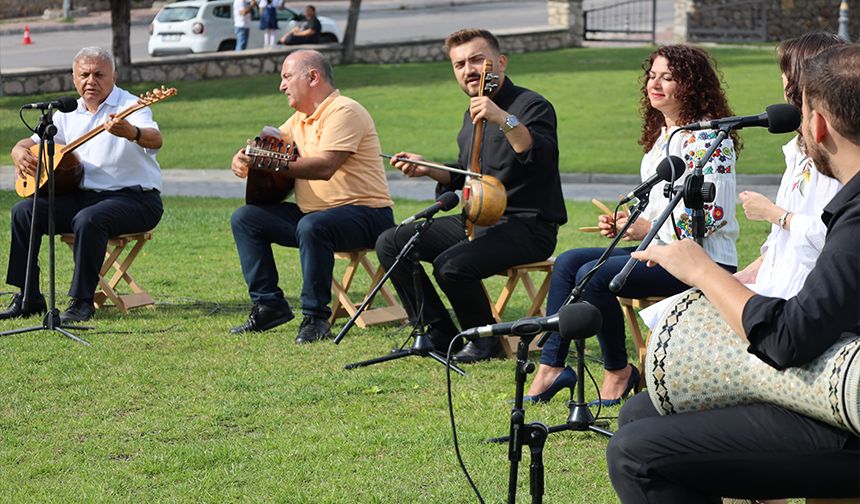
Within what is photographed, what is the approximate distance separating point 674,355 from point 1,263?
7288mm

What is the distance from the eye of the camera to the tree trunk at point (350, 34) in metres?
26.2

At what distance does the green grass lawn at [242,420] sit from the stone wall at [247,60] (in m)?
15.1

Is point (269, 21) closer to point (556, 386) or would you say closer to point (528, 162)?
point (528, 162)

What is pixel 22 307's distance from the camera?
7.97 m

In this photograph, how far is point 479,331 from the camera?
136 inches

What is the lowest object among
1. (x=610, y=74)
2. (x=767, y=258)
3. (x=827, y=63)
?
(x=610, y=74)

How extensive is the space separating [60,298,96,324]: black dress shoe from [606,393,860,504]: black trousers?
514cm

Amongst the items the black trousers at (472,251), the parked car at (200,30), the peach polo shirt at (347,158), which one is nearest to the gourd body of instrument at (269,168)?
the peach polo shirt at (347,158)

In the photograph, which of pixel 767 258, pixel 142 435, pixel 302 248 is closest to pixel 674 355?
pixel 767 258

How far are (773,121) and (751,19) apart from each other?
106ft

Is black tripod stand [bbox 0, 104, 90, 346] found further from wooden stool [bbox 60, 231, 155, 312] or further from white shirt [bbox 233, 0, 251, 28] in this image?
white shirt [bbox 233, 0, 251, 28]

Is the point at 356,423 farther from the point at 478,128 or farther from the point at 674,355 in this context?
the point at 674,355

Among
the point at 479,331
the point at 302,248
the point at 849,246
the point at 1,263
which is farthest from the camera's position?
the point at 1,263

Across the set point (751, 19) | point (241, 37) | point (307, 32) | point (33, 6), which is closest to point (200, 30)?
point (241, 37)
